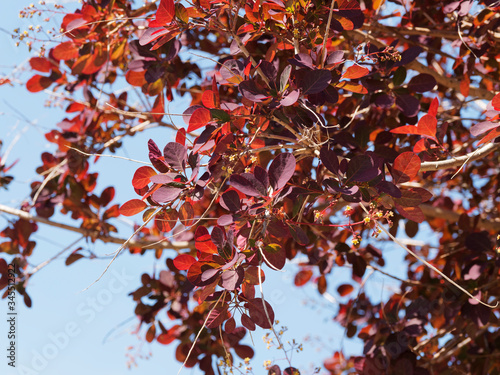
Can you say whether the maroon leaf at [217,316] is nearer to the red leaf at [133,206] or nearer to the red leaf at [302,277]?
the red leaf at [133,206]

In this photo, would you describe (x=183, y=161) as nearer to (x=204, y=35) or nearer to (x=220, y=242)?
(x=220, y=242)

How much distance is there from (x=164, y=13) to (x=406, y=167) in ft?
2.49

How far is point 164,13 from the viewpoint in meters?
1.27

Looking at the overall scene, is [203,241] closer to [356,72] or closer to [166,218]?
[166,218]

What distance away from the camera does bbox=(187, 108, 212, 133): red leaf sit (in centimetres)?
121

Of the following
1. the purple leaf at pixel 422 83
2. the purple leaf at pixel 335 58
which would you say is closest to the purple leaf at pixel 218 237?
the purple leaf at pixel 335 58

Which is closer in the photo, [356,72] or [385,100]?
[356,72]

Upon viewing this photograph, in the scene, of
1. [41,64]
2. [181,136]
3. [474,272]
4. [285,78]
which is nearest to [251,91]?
[285,78]

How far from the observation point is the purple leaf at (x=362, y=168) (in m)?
1.16

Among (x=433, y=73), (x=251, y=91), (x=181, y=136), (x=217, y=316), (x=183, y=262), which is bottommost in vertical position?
(x=217, y=316)

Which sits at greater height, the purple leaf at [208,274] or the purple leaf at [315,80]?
the purple leaf at [315,80]

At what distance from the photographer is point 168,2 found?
1.26 metres

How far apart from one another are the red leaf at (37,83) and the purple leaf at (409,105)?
5.22 feet

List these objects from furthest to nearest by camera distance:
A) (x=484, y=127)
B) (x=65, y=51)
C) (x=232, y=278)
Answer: (x=65, y=51) → (x=484, y=127) → (x=232, y=278)
